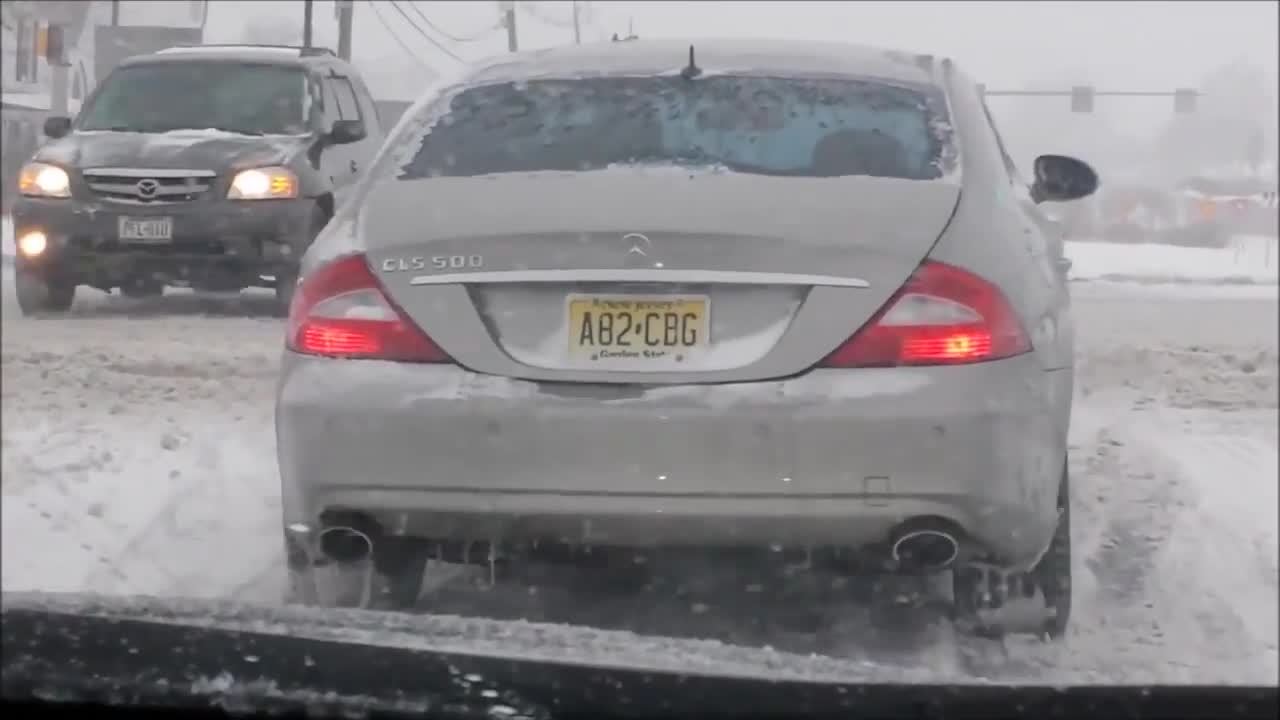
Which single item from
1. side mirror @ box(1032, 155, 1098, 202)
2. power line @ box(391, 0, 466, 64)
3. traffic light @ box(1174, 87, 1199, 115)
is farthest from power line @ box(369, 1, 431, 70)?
traffic light @ box(1174, 87, 1199, 115)

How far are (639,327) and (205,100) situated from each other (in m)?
7.70

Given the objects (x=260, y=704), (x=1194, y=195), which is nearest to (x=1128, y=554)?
(x=260, y=704)

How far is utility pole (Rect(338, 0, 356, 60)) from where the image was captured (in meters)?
13.9

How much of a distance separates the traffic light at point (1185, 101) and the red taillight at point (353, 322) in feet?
52.3

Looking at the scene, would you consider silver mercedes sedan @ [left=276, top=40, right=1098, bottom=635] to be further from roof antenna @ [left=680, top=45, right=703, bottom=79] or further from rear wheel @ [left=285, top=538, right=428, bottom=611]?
roof antenna @ [left=680, top=45, right=703, bottom=79]

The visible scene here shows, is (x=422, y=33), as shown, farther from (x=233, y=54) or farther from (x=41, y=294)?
(x=41, y=294)

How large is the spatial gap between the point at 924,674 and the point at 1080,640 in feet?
6.67

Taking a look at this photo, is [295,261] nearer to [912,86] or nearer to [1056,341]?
[912,86]

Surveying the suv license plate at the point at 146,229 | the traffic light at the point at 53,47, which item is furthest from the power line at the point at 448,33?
the traffic light at the point at 53,47

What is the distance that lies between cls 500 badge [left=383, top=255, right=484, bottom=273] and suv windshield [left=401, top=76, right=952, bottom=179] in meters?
0.47

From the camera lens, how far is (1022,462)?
3846 mm

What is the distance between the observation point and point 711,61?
4883 mm

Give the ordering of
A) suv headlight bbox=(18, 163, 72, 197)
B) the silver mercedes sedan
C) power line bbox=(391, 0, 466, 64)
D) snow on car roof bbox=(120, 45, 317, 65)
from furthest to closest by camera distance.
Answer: snow on car roof bbox=(120, 45, 317, 65) → suv headlight bbox=(18, 163, 72, 197) → power line bbox=(391, 0, 466, 64) → the silver mercedes sedan

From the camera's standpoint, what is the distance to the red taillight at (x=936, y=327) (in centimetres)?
A: 375
